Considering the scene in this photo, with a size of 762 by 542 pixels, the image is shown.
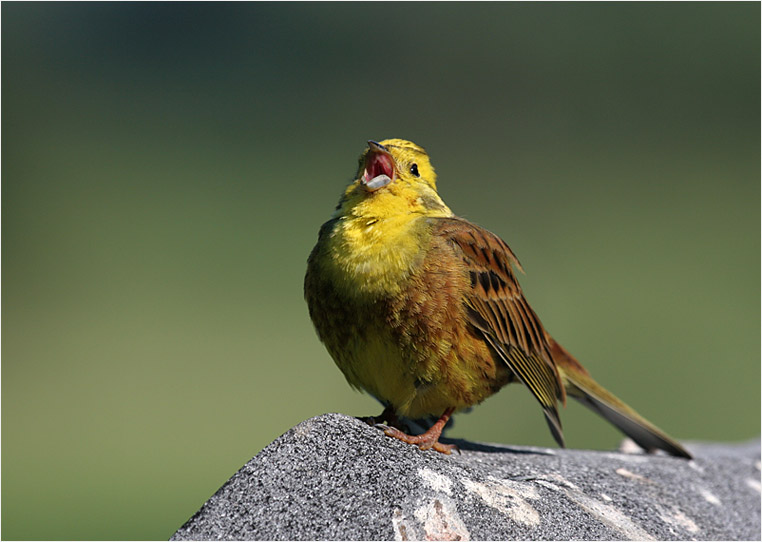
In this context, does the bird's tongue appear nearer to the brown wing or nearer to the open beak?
the open beak

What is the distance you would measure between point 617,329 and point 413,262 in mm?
9899

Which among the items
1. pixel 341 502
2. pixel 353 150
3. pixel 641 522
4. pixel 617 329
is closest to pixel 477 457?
pixel 641 522

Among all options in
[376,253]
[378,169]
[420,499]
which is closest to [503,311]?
[376,253]

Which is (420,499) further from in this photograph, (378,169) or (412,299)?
(378,169)

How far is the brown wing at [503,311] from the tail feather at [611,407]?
0.35 meters

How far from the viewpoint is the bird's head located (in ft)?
12.1

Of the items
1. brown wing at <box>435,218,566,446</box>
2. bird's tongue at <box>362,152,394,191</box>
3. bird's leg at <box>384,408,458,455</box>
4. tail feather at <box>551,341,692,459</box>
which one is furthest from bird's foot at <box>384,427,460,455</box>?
tail feather at <box>551,341,692,459</box>

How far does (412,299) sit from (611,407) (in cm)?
171

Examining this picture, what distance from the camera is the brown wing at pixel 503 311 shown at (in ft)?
12.3

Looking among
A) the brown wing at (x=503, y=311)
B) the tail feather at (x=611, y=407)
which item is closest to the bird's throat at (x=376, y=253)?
the brown wing at (x=503, y=311)

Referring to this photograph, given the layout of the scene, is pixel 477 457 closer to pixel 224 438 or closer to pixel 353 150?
pixel 224 438

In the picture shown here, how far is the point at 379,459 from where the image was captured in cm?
316

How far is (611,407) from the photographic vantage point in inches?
185

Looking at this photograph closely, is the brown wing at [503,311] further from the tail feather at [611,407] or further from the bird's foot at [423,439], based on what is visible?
the bird's foot at [423,439]
